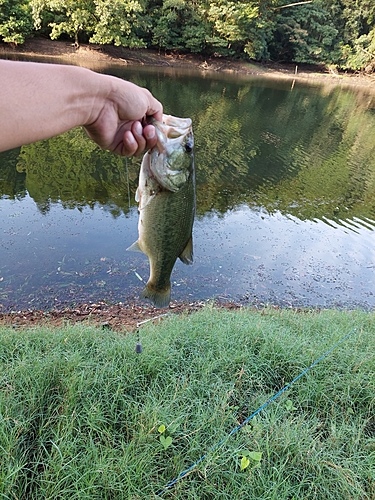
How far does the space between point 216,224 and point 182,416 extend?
7385 mm

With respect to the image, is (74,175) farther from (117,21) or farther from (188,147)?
(117,21)

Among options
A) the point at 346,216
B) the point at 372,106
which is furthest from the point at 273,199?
the point at 372,106

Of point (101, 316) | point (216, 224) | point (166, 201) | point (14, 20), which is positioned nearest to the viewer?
point (166, 201)

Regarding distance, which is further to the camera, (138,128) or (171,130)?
(171,130)

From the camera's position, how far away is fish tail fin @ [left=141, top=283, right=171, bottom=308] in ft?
8.26

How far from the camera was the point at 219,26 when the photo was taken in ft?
132

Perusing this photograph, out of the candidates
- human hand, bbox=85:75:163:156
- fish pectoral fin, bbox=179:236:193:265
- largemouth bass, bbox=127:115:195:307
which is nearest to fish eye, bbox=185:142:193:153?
largemouth bass, bbox=127:115:195:307

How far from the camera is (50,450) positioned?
2484mm

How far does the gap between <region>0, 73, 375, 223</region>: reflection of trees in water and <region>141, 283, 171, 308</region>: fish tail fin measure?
6.14 feet

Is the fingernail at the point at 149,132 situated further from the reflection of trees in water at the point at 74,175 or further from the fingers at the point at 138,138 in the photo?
the reflection of trees in water at the point at 74,175

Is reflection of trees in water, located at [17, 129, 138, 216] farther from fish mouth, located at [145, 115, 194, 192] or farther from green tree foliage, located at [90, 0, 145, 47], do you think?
green tree foliage, located at [90, 0, 145, 47]

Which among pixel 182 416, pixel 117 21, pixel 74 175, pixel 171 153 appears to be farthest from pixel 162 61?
pixel 182 416

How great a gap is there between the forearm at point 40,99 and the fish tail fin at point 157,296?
1.29 m

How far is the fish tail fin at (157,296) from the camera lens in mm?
2518
